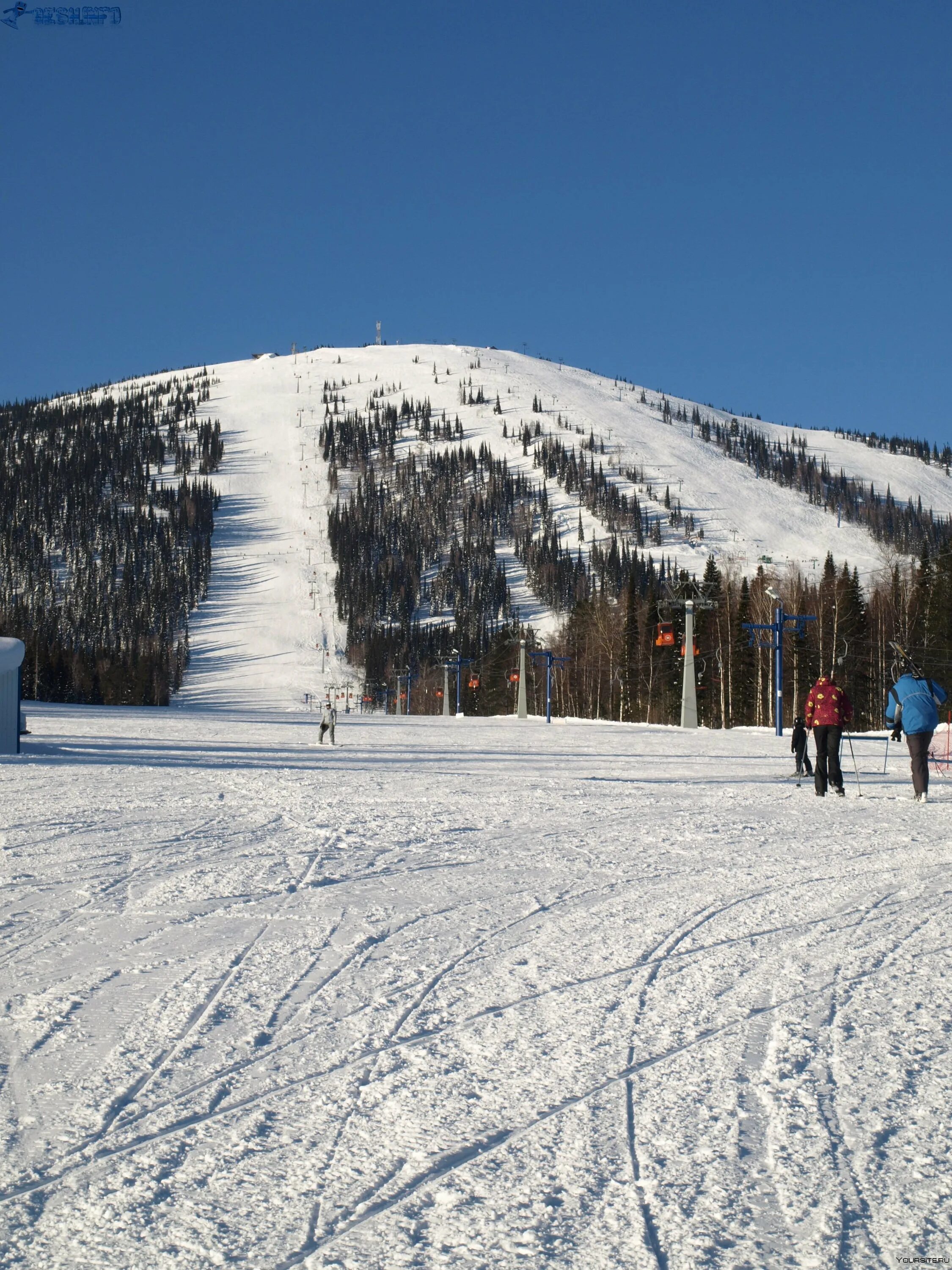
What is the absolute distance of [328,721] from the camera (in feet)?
86.7

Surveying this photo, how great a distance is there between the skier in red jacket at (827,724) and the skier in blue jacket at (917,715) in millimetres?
578

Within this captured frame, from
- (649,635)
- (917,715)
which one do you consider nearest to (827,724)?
(917,715)

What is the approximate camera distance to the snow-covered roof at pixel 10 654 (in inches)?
843

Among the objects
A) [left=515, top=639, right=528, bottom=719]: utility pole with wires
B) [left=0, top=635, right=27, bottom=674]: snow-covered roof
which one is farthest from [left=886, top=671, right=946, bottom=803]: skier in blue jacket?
[left=515, top=639, right=528, bottom=719]: utility pole with wires

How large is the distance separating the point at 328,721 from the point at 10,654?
7.79 meters

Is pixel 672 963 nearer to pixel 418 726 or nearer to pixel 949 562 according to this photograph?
pixel 418 726

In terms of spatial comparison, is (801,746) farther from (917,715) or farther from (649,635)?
(649,635)

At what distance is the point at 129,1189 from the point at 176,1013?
1.48 meters

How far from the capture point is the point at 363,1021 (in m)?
4.29

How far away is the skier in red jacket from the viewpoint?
12.9 m

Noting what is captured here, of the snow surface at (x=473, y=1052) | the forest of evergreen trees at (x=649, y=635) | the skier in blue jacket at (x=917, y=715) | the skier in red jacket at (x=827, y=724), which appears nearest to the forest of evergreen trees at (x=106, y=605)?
the forest of evergreen trees at (x=649, y=635)

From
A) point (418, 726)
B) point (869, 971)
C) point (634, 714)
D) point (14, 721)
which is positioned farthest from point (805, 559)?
point (869, 971)

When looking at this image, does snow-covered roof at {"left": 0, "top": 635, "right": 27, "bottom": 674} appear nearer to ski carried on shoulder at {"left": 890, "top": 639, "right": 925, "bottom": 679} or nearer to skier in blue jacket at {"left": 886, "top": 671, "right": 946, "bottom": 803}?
ski carried on shoulder at {"left": 890, "top": 639, "right": 925, "bottom": 679}

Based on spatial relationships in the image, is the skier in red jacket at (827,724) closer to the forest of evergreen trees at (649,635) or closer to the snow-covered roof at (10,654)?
the forest of evergreen trees at (649,635)
